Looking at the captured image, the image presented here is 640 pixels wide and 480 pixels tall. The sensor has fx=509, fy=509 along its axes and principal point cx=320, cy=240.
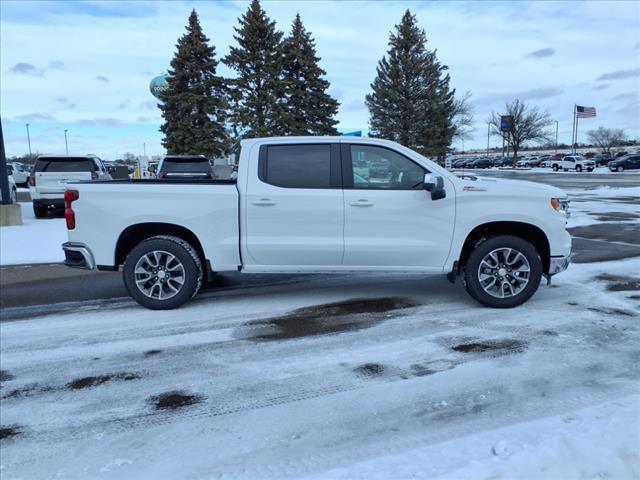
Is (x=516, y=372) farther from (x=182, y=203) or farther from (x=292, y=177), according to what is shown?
(x=182, y=203)

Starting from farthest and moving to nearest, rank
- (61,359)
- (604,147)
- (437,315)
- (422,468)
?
(604,147), (437,315), (61,359), (422,468)

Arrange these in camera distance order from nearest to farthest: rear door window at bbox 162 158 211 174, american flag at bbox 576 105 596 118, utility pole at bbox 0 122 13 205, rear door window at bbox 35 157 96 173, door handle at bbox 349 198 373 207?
door handle at bbox 349 198 373 207 → utility pole at bbox 0 122 13 205 → rear door window at bbox 35 157 96 173 → rear door window at bbox 162 158 211 174 → american flag at bbox 576 105 596 118

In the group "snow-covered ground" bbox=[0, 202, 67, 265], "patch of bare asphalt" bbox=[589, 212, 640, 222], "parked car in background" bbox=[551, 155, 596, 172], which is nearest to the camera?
"snow-covered ground" bbox=[0, 202, 67, 265]

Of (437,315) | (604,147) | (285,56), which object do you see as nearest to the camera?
(437,315)

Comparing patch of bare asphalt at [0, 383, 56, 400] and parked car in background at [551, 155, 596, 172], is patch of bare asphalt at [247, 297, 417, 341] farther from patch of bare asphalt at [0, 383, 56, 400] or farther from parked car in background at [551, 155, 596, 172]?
parked car in background at [551, 155, 596, 172]

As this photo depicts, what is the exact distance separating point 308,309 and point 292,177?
148 centimetres

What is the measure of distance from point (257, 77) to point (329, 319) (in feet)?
121

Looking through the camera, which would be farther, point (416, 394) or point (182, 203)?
point (182, 203)

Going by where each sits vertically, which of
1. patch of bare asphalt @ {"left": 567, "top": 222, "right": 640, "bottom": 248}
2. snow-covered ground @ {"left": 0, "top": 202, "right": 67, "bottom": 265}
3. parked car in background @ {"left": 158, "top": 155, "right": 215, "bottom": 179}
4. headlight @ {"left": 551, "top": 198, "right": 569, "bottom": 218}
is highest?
parked car in background @ {"left": 158, "top": 155, "right": 215, "bottom": 179}

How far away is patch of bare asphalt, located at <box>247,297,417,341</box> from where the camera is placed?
494cm

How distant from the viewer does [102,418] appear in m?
3.38

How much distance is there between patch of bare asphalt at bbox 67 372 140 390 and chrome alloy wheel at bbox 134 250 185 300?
66.6 inches

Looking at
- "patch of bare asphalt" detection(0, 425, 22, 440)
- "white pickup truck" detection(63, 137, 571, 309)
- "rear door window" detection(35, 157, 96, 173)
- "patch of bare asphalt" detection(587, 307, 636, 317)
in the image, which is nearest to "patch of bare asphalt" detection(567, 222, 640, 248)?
"patch of bare asphalt" detection(587, 307, 636, 317)

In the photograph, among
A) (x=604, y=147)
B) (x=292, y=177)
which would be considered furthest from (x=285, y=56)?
(x=604, y=147)
